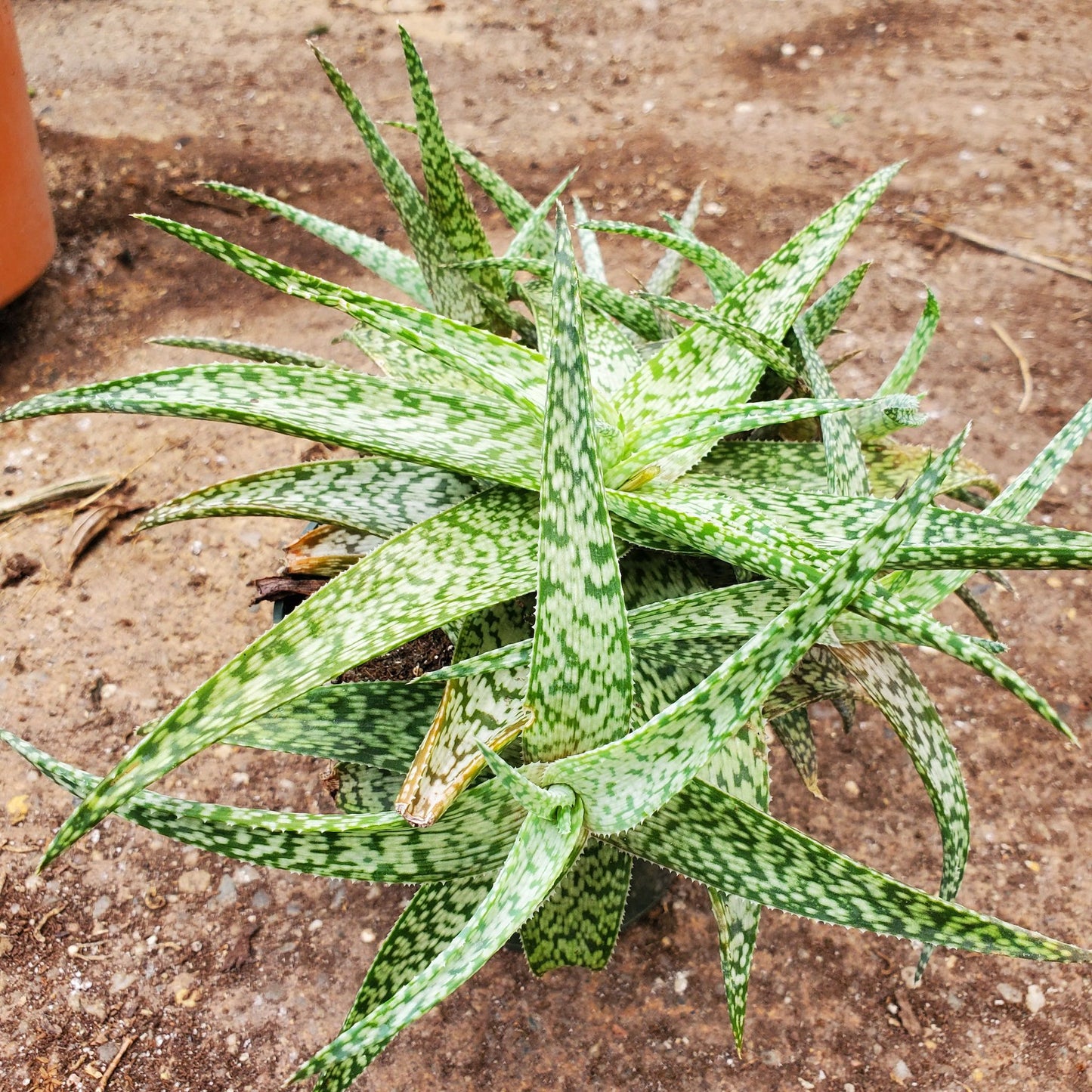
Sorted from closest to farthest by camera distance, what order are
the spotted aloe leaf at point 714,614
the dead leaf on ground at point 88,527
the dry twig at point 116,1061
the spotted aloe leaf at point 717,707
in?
the spotted aloe leaf at point 717,707, the spotted aloe leaf at point 714,614, the dry twig at point 116,1061, the dead leaf on ground at point 88,527

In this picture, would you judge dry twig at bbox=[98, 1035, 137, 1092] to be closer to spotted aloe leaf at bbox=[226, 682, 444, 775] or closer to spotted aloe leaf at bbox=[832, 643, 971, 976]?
spotted aloe leaf at bbox=[226, 682, 444, 775]

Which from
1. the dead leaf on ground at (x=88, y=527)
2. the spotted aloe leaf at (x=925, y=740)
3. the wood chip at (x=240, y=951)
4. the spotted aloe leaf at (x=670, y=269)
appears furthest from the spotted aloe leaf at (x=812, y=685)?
the dead leaf on ground at (x=88, y=527)

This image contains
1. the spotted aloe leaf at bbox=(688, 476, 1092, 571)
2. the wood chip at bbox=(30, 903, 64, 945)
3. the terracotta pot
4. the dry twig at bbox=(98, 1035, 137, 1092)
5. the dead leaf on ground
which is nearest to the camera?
the spotted aloe leaf at bbox=(688, 476, 1092, 571)

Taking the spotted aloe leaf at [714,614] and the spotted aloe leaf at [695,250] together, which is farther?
the spotted aloe leaf at [695,250]

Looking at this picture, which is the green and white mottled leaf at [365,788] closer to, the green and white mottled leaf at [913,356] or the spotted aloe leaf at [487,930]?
the spotted aloe leaf at [487,930]

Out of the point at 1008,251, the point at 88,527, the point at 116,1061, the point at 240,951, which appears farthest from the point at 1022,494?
the point at 1008,251

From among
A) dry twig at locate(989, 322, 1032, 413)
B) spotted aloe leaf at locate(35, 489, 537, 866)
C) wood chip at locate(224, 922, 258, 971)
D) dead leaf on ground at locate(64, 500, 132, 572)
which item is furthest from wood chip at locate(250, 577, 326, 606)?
dry twig at locate(989, 322, 1032, 413)

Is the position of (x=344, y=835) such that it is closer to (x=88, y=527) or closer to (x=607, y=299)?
(x=607, y=299)
